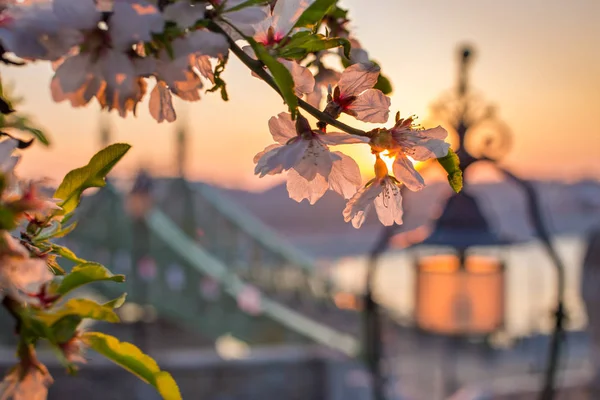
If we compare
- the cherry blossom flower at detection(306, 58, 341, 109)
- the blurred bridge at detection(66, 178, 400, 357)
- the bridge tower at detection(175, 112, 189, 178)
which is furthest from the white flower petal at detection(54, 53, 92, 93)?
the bridge tower at detection(175, 112, 189, 178)

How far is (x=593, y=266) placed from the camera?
3305mm

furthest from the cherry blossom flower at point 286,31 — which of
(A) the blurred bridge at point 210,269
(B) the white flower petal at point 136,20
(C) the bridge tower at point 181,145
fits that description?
(C) the bridge tower at point 181,145

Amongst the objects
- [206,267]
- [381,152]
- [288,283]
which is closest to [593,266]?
[381,152]

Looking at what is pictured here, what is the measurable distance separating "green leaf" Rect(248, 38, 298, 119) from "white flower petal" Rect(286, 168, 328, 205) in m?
0.10

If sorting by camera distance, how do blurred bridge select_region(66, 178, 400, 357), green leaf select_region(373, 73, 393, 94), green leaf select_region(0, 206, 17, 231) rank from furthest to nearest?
1. blurred bridge select_region(66, 178, 400, 357)
2. green leaf select_region(373, 73, 393, 94)
3. green leaf select_region(0, 206, 17, 231)

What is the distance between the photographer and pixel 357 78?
404 mm

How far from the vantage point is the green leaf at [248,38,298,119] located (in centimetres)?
33

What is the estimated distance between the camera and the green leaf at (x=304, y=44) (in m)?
0.37

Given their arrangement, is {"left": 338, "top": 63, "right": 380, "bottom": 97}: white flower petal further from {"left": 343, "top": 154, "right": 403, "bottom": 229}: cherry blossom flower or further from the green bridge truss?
the green bridge truss

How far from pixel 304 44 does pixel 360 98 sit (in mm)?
57

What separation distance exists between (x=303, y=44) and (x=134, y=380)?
4.27 meters

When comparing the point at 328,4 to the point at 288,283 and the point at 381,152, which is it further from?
the point at 288,283

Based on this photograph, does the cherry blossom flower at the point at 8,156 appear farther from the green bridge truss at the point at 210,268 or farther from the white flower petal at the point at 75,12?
the green bridge truss at the point at 210,268

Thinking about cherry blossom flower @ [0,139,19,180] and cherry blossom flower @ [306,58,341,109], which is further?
cherry blossom flower @ [306,58,341,109]
